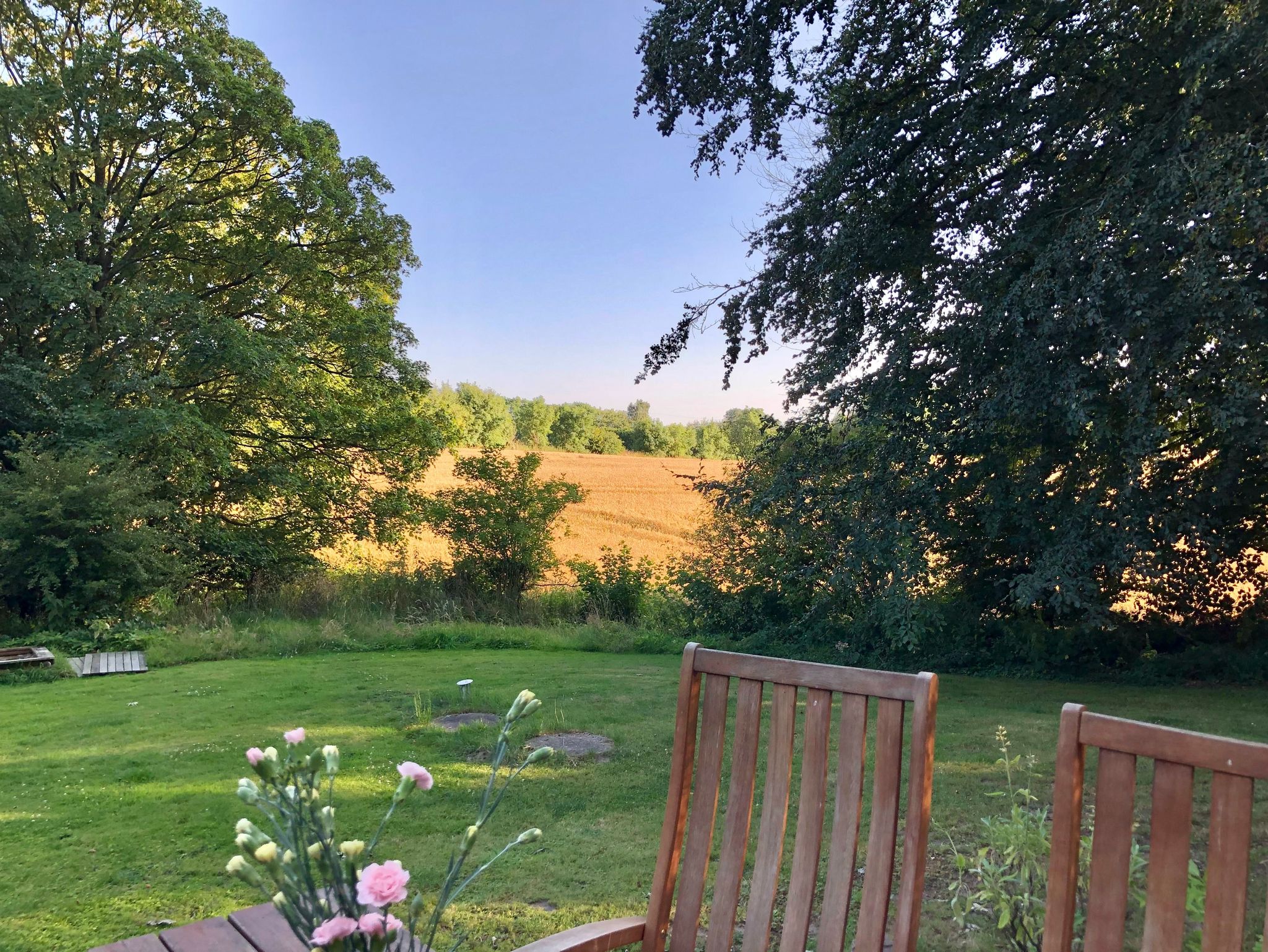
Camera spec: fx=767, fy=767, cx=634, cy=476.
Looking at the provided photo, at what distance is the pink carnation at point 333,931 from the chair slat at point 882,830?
966 mm

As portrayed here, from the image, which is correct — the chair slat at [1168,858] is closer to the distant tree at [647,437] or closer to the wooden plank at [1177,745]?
the wooden plank at [1177,745]

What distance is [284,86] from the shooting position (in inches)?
506

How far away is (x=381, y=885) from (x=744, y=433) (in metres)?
11.1

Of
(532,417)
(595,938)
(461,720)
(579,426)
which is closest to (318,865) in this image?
(595,938)

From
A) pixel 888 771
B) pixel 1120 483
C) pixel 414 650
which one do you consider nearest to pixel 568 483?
pixel 414 650

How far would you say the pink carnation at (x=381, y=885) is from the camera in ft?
2.88

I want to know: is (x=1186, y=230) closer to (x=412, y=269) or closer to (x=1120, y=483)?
(x=1120, y=483)

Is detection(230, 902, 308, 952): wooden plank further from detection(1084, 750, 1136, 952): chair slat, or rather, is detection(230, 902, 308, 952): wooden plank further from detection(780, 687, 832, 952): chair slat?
detection(1084, 750, 1136, 952): chair slat

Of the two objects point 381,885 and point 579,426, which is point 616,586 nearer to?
point 381,885

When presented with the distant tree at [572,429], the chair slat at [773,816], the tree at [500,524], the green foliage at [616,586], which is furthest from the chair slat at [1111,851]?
the distant tree at [572,429]

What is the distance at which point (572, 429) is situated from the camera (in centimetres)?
4562

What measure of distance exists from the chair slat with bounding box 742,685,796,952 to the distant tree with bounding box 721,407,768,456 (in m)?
6.91

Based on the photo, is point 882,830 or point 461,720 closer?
point 882,830

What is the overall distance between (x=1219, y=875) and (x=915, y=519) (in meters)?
4.77
